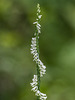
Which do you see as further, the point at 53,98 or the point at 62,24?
the point at 62,24

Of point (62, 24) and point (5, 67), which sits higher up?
point (62, 24)

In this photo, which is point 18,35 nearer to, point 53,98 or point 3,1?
point 3,1

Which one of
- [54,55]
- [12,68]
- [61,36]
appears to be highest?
[61,36]

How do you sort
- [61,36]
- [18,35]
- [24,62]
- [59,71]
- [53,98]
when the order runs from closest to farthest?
[53,98]
[24,62]
[59,71]
[18,35]
[61,36]

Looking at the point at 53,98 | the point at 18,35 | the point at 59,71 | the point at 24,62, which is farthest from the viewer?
the point at 18,35

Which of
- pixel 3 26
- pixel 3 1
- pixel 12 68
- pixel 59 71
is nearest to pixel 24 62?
pixel 12 68

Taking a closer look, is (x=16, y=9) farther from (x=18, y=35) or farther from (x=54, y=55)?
(x=54, y=55)

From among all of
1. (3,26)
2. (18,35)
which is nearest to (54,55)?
(18,35)
